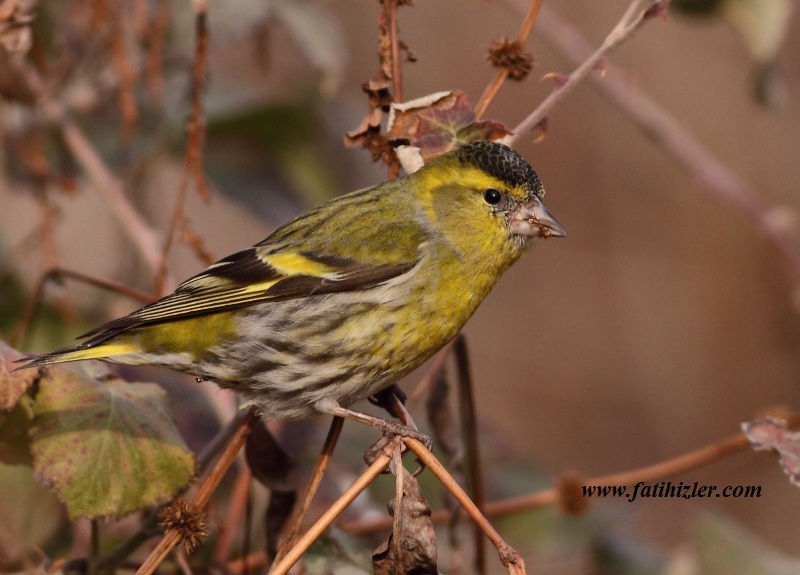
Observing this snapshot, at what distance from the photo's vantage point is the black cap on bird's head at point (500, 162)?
2.81 m

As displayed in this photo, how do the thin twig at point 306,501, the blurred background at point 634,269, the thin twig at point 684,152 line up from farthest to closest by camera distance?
1. the blurred background at point 634,269
2. the thin twig at point 684,152
3. the thin twig at point 306,501

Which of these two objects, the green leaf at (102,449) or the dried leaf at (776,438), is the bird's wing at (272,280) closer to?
the green leaf at (102,449)

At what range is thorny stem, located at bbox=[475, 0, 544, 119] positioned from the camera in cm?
263

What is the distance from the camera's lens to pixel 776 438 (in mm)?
2527

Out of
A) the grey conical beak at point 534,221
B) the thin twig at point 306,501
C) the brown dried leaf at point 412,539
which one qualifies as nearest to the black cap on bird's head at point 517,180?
the grey conical beak at point 534,221

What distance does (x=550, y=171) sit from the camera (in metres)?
7.80

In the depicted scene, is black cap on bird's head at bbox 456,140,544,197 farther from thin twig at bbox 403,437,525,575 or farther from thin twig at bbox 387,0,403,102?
thin twig at bbox 403,437,525,575

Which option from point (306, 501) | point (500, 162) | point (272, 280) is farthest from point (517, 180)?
point (306, 501)

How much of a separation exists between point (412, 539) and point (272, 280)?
1.01 metres

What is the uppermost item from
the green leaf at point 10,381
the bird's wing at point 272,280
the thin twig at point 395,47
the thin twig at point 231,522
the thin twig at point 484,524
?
the thin twig at point 395,47

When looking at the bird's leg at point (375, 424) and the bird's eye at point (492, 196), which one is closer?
the bird's leg at point (375, 424)

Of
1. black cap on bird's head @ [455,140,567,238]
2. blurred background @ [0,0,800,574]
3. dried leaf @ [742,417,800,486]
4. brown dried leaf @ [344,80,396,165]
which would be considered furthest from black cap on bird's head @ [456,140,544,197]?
blurred background @ [0,0,800,574]

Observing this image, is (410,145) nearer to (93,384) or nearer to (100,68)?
(93,384)

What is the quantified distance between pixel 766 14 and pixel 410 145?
5.06 feet
